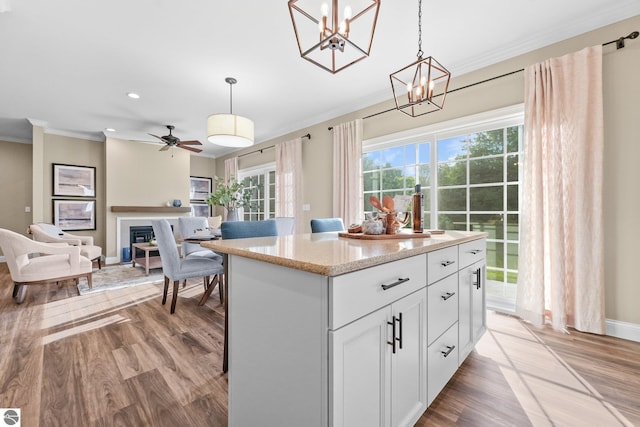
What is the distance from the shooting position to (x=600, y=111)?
216cm

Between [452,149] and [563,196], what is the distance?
116cm

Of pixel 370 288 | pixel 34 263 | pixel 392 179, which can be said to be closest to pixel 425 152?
pixel 392 179

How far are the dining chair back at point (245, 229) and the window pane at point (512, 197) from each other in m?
2.39

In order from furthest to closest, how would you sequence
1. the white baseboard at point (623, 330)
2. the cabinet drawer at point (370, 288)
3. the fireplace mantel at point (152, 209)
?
the fireplace mantel at point (152, 209) < the white baseboard at point (623, 330) < the cabinet drawer at point (370, 288)

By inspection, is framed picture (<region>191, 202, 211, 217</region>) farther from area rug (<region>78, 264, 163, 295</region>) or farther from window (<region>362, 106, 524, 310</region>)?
window (<region>362, 106, 524, 310</region>)

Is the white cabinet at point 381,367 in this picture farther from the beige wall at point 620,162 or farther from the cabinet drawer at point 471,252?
the beige wall at point 620,162

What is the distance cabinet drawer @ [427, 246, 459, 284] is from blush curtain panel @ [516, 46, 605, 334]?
144cm

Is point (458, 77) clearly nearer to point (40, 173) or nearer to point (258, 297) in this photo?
point (258, 297)

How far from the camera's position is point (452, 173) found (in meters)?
3.17

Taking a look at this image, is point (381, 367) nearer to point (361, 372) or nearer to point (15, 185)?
point (361, 372)

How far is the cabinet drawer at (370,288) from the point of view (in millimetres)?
834

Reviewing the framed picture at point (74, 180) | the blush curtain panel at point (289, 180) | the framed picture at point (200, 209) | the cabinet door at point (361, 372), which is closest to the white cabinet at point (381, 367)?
the cabinet door at point (361, 372)

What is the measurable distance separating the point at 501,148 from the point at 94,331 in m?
4.21

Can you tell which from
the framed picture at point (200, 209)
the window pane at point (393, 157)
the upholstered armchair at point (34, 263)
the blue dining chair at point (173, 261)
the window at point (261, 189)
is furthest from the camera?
the framed picture at point (200, 209)
